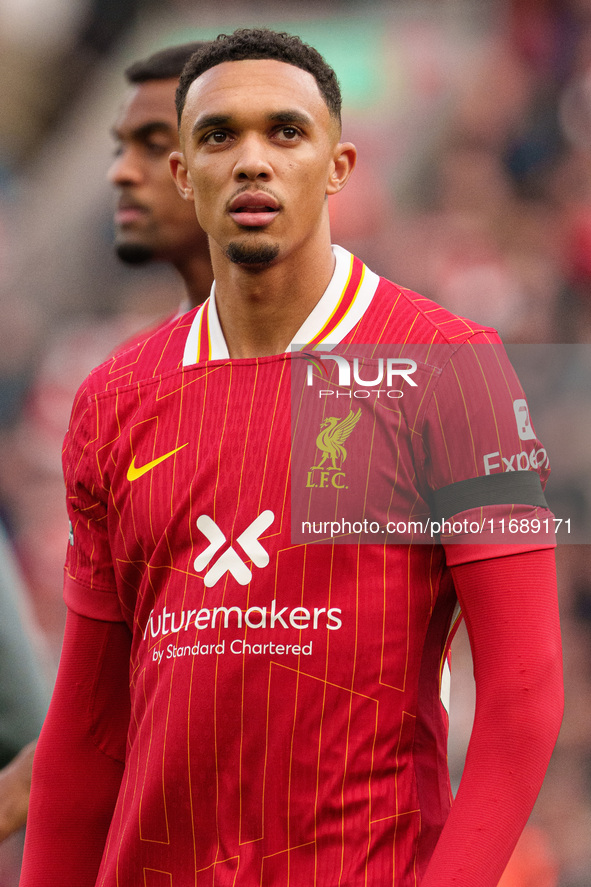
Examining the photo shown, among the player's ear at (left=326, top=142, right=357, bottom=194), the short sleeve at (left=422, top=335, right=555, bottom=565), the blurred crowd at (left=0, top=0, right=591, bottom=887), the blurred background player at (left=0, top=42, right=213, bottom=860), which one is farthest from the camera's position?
the blurred crowd at (left=0, top=0, right=591, bottom=887)

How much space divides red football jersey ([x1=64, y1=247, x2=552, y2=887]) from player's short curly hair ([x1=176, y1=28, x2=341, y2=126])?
0.31 meters

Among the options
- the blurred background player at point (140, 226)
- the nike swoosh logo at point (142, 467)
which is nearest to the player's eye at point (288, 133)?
the nike swoosh logo at point (142, 467)

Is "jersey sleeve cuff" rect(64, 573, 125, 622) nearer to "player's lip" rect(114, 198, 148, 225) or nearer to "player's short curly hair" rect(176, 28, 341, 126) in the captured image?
"player's short curly hair" rect(176, 28, 341, 126)

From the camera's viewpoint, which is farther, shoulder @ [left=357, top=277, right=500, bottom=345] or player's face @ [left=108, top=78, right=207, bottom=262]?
player's face @ [left=108, top=78, right=207, bottom=262]

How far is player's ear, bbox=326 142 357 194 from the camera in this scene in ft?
4.82

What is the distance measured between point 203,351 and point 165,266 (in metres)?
0.83

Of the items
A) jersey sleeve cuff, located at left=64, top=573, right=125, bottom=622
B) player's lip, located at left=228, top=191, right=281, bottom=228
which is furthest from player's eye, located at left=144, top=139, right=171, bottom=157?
jersey sleeve cuff, located at left=64, top=573, right=125, bottom=622

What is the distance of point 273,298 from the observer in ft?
4.69

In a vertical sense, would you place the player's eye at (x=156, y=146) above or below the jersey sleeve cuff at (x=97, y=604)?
above

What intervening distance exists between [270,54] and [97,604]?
775 millimetres

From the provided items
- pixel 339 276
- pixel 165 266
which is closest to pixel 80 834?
pixel 339 276

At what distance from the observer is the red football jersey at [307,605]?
4.07ft

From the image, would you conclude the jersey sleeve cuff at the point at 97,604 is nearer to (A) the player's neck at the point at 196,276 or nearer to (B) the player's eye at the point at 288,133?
(B) the player's eye at the point at 288,133

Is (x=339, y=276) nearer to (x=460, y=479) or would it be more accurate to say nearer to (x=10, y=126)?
(x=460, y=479)
